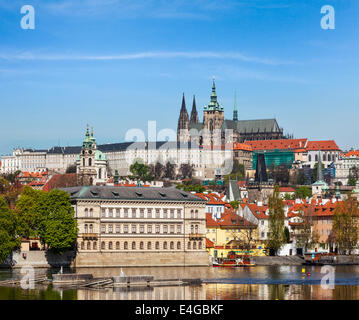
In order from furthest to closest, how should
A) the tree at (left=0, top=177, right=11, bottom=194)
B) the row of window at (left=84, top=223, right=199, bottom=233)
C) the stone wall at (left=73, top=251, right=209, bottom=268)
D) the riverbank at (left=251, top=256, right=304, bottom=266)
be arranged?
the tree at (left=0, top=177, right=11, bottom=194)
the riverbank at (left=251, top=256, right=304, bottom=266)
the row of window at (left=84, top=223, right=199, bottom=233)
the stone wall at (left=73, top=251, right=209, bottom=268)

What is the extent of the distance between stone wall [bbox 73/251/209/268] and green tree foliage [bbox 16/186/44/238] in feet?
16.4

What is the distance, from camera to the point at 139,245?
93312 mm

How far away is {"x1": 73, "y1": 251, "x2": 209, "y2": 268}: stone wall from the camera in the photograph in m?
89.4

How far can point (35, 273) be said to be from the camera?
3162 inches

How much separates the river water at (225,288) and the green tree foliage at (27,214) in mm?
5654

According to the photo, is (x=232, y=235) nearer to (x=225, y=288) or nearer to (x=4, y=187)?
(x=225, y=288)

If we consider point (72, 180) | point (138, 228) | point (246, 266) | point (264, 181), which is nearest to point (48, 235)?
point (138, 228)

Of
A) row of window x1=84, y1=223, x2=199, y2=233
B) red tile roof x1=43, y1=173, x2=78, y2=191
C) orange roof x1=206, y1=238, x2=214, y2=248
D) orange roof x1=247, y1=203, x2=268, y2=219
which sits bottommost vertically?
orange roof x1=206, y1=238, x2=214, y2=248

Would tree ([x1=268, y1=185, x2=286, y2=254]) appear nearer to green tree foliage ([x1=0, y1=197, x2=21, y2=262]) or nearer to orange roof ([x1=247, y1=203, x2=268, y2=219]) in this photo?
orange roof ([x1=247, y1=203, x2=268, y2=219])

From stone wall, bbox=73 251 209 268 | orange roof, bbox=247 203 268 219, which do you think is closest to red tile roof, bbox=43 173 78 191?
orange roof, bbox=247 203 268 219

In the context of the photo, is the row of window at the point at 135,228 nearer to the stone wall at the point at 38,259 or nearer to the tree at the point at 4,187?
the stone wall at the point at 38,259

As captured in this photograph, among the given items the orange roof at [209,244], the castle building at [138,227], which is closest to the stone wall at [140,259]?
the castle building at [138,227]

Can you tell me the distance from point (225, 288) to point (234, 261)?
2861cm

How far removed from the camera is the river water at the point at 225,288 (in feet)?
206
